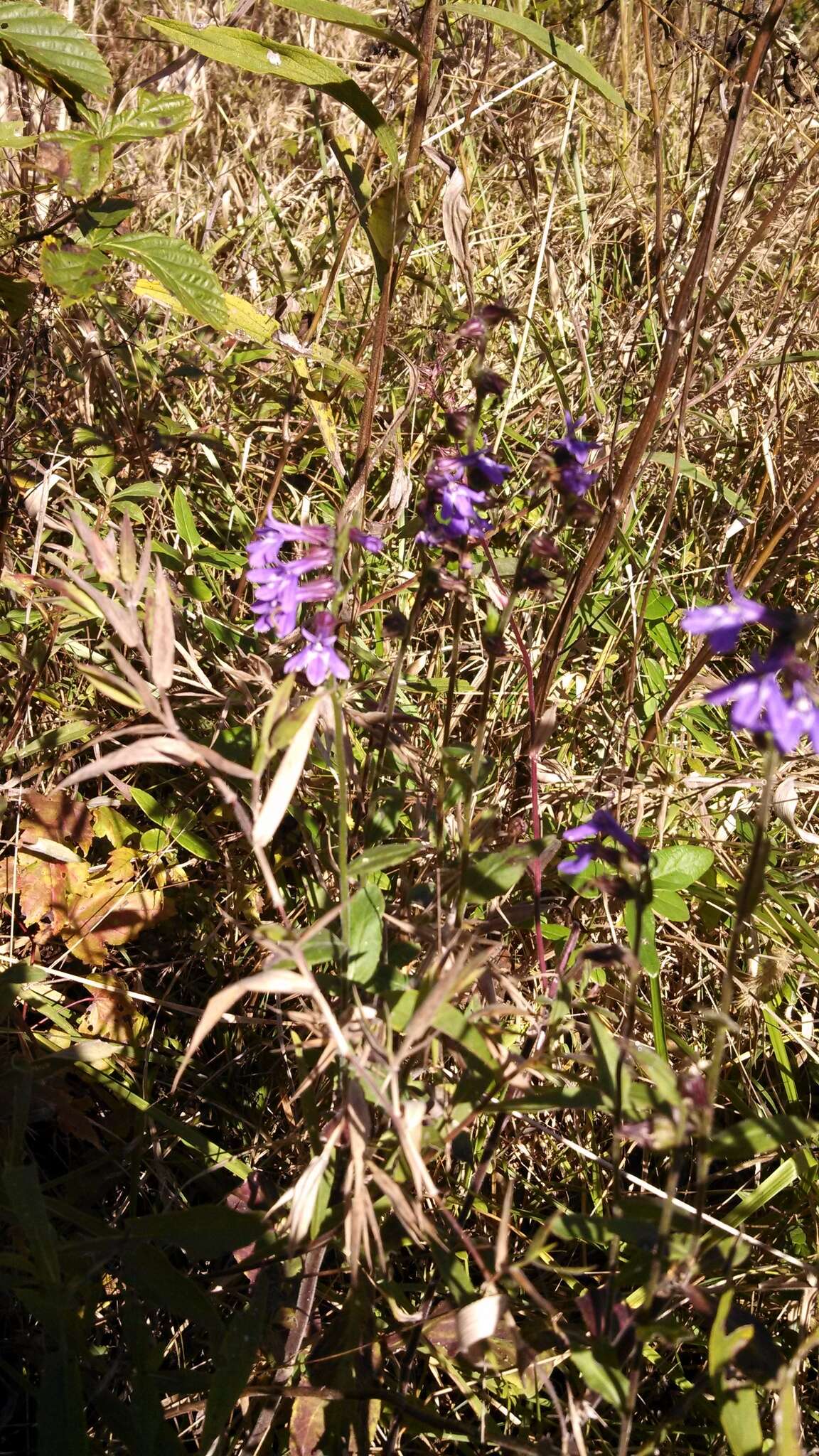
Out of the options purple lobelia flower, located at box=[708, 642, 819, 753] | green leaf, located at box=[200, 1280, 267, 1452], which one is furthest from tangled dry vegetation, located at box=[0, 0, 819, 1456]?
purple lobelia flower, located at box=[708, 642, 819, 753]

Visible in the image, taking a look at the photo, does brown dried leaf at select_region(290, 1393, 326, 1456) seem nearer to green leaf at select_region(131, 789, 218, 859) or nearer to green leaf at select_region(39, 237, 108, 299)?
green leaf at select_region(131, 789, 218, 859)

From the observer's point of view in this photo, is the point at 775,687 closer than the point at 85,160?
Yes

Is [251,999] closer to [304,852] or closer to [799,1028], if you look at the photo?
[304,852]

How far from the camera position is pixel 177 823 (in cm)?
200

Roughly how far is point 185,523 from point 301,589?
901 mm

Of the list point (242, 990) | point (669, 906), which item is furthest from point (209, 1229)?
point (669, 906)

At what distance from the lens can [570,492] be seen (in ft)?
4.83

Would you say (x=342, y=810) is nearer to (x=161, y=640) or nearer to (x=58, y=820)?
(x=161, y=640)

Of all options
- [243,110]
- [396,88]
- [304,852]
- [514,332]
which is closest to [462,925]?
[304,852]

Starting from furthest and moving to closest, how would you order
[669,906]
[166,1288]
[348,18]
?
[669,906]
[348,18]
[166,1288]

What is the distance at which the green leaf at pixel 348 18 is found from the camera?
1622 millimetres

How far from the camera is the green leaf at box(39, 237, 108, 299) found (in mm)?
1674

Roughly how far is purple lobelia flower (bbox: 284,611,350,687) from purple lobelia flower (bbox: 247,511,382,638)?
0.03 metres

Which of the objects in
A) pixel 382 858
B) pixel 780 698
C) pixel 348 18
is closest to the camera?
pixel 780 698
